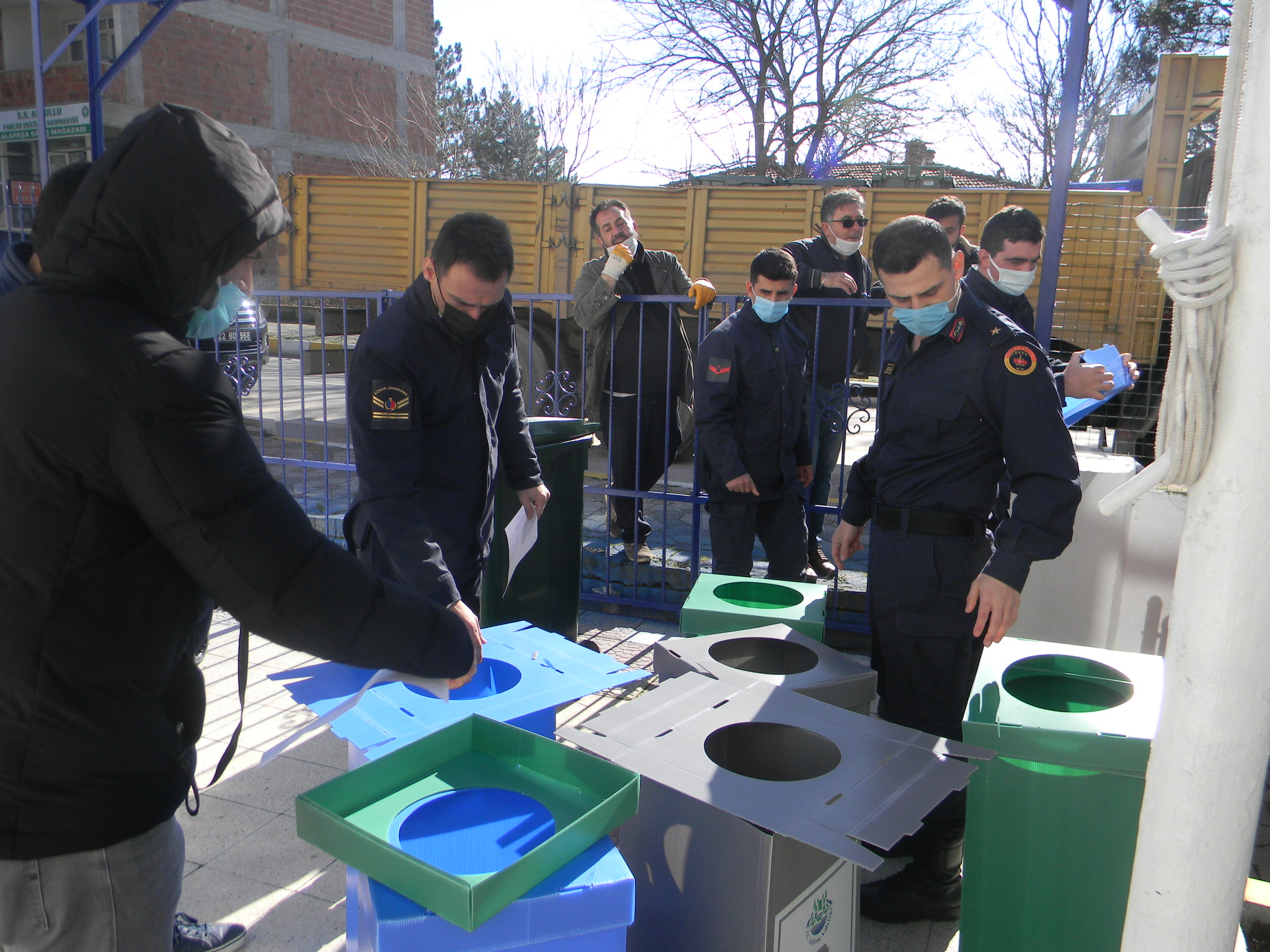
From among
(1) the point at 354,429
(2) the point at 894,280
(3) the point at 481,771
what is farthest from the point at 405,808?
(2) the point at 894,280

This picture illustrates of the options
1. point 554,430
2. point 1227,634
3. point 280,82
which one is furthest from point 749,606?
point 280,82

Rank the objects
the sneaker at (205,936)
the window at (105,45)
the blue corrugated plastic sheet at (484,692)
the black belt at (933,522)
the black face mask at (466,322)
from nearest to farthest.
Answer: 1. the blue corrugated plastic sheet at (484,692)
2. the sneaker at (205,936)
3. the black belt at (933,522)
4. the black face mask at (466,322)
5. the window at (105,45)

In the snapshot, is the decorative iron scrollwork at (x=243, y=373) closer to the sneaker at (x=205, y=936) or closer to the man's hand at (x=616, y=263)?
A: the man's hand at (x=616, y=263)

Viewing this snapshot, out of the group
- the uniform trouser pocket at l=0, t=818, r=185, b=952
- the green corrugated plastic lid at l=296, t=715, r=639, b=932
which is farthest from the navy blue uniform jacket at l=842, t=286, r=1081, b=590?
the uniform trouser pocket at l=0, t=818, r=185, b=952

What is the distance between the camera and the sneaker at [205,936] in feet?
7.02

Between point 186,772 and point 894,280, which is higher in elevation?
point 894,280

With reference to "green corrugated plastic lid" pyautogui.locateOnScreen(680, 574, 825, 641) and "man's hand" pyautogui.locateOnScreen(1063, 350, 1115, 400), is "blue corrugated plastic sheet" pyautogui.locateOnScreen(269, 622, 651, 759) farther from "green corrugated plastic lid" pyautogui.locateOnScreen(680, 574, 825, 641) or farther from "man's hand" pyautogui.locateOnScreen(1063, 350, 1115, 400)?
"man's hand" pyautogui.locateOnScreen(1063, 350, 1115, 400)

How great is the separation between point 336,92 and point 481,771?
81.4 feet

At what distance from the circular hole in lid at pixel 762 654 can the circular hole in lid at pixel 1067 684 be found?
21.7 inches

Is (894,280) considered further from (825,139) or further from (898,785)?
(825,139)

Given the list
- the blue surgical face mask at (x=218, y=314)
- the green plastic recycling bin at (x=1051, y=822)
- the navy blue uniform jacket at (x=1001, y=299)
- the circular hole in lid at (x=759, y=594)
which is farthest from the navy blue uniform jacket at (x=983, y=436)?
the blue surgical face mask at (x=218, y=314)

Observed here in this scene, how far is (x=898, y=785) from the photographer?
5.31ft

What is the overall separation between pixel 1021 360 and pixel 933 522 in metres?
0.48

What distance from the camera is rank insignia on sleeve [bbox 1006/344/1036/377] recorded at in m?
2.31
